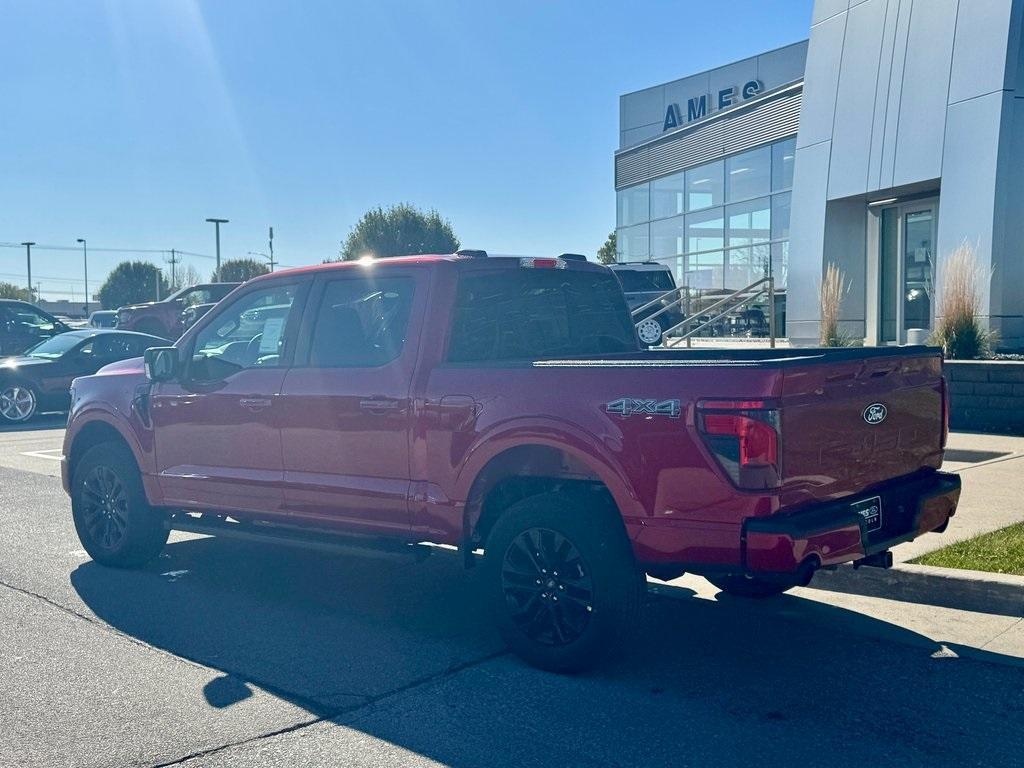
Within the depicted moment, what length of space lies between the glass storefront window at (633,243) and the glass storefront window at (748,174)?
4.49m

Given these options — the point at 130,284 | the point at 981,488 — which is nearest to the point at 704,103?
the point at 981,488

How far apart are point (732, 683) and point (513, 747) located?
4.09ft

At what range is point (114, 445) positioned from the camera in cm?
745

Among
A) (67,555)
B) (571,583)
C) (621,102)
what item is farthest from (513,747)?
(621,102)

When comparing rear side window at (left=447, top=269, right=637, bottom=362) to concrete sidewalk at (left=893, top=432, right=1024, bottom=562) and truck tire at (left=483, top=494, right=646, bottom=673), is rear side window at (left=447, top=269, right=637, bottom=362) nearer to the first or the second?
truck tire at (left=483, top=494, right=646, bottom=673)

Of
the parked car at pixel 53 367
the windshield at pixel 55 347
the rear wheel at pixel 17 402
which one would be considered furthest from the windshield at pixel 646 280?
the rear wheel at pixel 17 402

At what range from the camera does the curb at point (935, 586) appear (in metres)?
5.77

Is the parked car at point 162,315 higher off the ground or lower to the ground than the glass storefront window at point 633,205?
lower

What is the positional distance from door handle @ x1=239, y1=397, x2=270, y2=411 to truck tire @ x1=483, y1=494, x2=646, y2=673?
1.80 meters

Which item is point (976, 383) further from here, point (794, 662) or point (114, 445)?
point (114, 445)

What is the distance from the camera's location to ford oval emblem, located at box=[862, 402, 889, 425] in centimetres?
489

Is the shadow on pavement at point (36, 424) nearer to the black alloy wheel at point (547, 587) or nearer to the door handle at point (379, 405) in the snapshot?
the door handle at point (379, 405)

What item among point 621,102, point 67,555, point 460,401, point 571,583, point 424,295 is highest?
point 621,102

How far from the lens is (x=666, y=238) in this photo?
3116cm
